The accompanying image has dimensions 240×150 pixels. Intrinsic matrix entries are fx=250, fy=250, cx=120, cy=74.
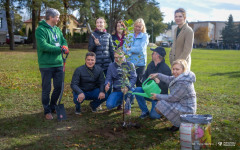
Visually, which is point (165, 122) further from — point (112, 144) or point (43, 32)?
point (43, 32)

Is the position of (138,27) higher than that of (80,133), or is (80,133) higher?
(138,27)

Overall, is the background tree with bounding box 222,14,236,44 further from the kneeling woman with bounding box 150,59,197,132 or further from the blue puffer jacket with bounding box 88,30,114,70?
the kneeling woman with bounding box 150,59,197,132

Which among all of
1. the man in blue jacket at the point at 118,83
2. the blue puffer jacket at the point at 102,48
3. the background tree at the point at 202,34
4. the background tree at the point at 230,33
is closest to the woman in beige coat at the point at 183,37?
the man in blue jacket at the point at 118,83

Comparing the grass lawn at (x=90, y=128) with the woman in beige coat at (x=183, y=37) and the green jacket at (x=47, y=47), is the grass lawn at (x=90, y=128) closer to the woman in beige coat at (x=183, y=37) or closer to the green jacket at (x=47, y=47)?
the green jacket at (x=47, y=47)

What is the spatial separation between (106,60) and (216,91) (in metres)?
4.47

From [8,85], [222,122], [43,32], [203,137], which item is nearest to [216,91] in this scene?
[222,122]

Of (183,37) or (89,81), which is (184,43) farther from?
(89,81)

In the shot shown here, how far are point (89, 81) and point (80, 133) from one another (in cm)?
145

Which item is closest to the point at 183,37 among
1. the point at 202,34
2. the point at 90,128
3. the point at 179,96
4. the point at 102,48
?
the point at 179,96

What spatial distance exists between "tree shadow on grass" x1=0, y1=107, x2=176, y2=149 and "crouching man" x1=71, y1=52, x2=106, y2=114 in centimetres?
Answer: 42

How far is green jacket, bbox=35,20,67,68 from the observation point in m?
4.89

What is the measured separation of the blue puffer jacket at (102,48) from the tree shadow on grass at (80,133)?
128cm

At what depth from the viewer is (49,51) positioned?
16.5ft

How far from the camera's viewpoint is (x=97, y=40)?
5.77 meters
